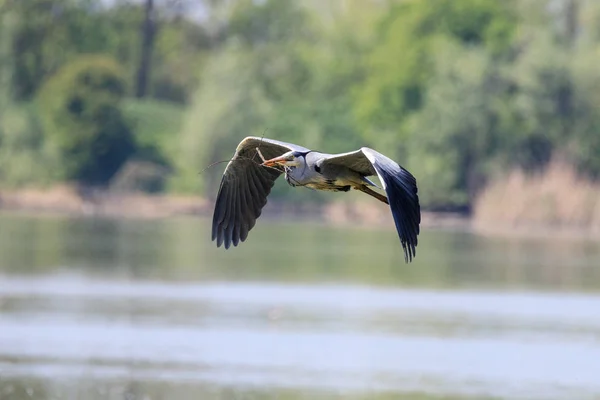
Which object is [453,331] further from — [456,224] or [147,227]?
[456,224]

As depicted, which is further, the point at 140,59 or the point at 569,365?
the point at 140,59

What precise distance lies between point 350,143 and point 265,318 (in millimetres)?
42902

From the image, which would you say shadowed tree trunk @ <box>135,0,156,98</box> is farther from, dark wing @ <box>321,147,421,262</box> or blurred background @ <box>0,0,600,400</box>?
dark wing @ <box>321,147,421,262</box>

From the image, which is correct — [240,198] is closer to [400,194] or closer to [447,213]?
[400,194]

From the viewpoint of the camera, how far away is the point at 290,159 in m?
11.7

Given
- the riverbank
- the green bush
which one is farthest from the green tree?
the green bush

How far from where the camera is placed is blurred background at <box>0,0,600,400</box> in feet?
69.7

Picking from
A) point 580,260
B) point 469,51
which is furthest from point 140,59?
point 580,260

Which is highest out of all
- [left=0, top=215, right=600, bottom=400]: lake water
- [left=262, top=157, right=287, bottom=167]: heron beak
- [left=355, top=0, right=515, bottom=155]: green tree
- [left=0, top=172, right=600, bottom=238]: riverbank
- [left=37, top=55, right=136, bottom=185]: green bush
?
[left=355, top=0, right=515, bottom=155]: green tree

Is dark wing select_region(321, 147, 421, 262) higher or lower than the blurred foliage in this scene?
lower

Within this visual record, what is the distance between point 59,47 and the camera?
81625 mm

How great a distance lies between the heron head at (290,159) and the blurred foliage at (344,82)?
42919 millimetres

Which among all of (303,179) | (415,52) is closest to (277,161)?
(303,179)

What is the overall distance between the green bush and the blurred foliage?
0.24m
